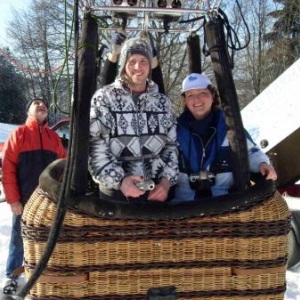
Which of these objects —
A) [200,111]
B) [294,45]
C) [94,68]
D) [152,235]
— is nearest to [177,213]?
[152,235]

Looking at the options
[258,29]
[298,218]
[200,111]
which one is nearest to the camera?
[200,111]

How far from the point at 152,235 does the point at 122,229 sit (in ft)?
0.39

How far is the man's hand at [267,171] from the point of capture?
6.66 ft

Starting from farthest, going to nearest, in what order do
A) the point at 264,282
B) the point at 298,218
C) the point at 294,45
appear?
the point at 294,45 → the point at 298,218 → the point at 264,282

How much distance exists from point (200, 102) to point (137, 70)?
0.45 meters

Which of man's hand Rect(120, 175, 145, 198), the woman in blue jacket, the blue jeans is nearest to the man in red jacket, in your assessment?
the blue jeans

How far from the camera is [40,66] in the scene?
24.5 metres

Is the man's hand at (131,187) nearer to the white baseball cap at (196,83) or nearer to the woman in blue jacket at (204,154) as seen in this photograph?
the woman in blue jacket at (204,154)

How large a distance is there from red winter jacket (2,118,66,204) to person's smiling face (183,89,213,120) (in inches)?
60.9

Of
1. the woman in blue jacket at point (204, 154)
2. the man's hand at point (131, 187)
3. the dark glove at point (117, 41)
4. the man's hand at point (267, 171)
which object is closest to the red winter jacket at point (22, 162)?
the dark glove at point (117, 41)

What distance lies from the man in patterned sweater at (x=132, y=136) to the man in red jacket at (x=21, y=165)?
1.56 metres

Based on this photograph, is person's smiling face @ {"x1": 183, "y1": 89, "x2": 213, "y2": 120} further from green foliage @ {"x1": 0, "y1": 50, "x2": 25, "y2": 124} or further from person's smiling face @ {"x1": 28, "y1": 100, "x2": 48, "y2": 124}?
green foliage @ {"x1": 0, "y1": 50, "x2": 25, "y2": 124}

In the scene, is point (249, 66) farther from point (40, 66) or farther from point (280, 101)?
point (280, 101)

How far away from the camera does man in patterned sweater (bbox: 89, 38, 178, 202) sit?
1958 mm
